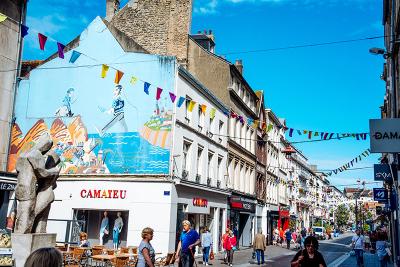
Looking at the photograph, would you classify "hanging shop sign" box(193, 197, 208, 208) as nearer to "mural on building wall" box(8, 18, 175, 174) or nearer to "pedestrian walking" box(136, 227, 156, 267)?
"mural on building wall" box(8, 18, 175, 174)

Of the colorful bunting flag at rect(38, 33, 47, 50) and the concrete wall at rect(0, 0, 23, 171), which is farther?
the concrete wall at rect(0, 0, 23, 171)

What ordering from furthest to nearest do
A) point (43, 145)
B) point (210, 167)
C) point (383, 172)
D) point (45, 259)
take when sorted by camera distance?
point (210, 167)
point (383, 172)
point (43, 145)
point (45, 259)

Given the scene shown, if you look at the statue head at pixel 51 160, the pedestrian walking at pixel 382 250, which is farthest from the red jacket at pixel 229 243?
the statue head at pixel 51 160

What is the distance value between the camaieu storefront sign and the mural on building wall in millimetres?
12097

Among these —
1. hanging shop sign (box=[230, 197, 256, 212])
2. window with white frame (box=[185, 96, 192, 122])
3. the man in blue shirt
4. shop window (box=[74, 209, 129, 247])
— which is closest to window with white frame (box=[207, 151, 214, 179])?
hanging shop sign (box=[230, 197, 256, 212])

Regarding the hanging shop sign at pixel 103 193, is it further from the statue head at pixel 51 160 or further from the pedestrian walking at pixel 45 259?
the pedestrian walking at pixel 45 259

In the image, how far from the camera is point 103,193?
69.2ft

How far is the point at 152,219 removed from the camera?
20.2m

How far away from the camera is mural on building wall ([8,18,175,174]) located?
21.1 metres

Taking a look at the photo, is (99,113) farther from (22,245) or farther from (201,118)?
(22,245)

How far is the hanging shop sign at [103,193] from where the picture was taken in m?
20.8

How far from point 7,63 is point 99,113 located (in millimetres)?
4958

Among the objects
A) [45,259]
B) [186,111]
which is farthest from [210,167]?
[45,259]

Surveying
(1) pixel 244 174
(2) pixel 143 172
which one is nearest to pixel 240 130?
(1) pixel 244 174
